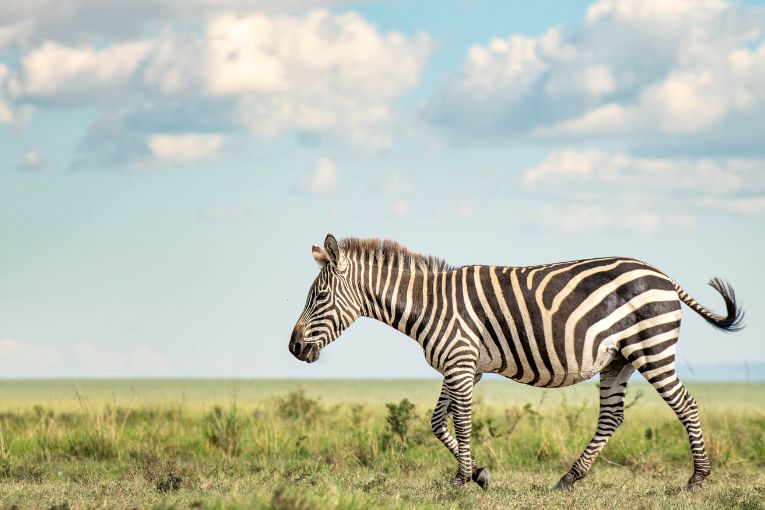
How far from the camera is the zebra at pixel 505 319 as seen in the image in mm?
11711

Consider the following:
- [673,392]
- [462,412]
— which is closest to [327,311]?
[462,412]

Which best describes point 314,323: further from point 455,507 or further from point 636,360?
point 636,360

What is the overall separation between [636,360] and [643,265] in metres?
1.20

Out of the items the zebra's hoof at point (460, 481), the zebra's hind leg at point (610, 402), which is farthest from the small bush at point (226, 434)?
the zebra's hind leg at point (610, 402)

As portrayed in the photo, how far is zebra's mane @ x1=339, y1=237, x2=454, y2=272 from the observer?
1220 cm

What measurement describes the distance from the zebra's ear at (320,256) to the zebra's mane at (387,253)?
0.25 metres

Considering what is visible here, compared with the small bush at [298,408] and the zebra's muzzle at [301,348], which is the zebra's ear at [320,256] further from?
the small bush at [298,408]

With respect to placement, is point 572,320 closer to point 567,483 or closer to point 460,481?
point 567,483

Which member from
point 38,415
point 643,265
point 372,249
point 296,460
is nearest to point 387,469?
point 296,460

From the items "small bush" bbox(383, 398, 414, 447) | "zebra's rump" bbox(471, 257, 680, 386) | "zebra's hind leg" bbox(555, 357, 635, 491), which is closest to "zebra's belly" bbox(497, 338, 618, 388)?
"zebra's rump" bbox(471, 257, 680, 386)

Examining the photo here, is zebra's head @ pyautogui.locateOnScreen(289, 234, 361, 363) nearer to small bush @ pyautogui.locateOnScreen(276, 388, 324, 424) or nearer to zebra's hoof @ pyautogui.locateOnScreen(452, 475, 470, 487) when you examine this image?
zebra's hoof @ pyautogui.locateOnScreen(452, 475, 470, 487)

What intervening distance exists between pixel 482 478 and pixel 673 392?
260 centimetres

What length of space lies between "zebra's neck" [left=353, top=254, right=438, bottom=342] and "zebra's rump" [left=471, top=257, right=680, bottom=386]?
71 centimetres

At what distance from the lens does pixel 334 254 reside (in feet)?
39.2
